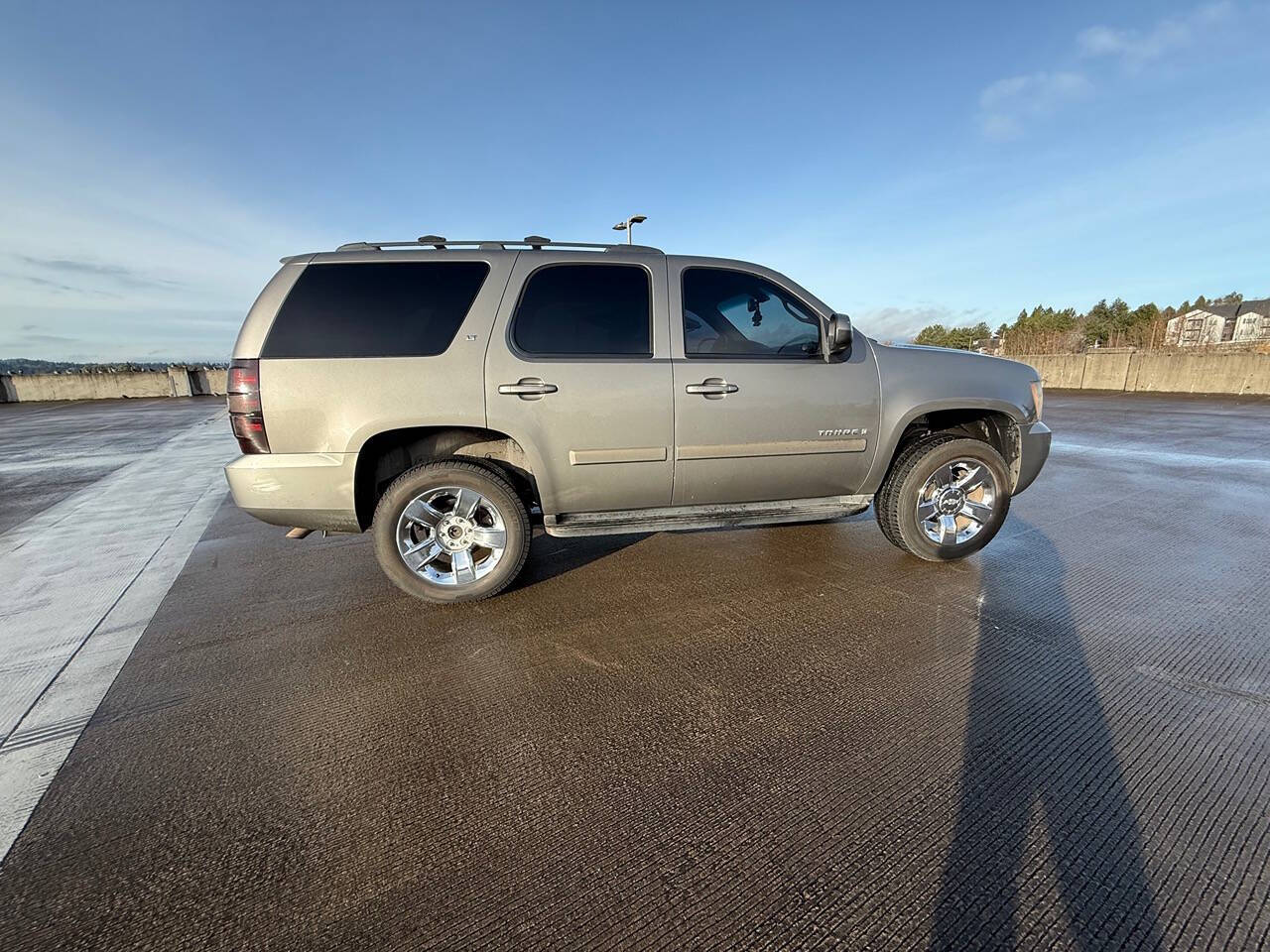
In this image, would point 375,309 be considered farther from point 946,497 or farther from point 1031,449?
point 1031,449

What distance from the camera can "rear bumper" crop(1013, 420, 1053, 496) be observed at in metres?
3.67

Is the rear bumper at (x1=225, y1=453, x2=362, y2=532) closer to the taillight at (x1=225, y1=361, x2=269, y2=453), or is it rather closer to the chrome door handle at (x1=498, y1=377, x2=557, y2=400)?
the taillight at (x1=225, y1=361, x2=269, y2=453)

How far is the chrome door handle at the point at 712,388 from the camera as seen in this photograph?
10.2 feet

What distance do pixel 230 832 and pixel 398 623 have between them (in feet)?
4.36

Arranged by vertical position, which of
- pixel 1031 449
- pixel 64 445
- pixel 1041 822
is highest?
pixel 1031 449

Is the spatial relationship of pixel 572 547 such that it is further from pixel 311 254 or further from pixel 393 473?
pixel 311 254

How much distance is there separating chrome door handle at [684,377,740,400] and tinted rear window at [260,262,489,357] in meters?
1.38

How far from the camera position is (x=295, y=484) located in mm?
2846

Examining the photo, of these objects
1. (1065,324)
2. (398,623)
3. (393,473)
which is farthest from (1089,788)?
(1065,324)

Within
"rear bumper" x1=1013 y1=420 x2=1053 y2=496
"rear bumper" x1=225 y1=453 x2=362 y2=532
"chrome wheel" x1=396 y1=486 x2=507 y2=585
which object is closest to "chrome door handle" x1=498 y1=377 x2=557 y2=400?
"chrome wheel" x1=396 y1=486 x2=507 y2=585

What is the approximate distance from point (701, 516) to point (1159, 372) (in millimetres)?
24230

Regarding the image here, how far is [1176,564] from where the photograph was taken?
136 inches

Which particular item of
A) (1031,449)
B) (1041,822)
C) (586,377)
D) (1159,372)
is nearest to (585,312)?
(586,377)

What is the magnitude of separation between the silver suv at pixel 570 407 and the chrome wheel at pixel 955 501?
0.5 inches
